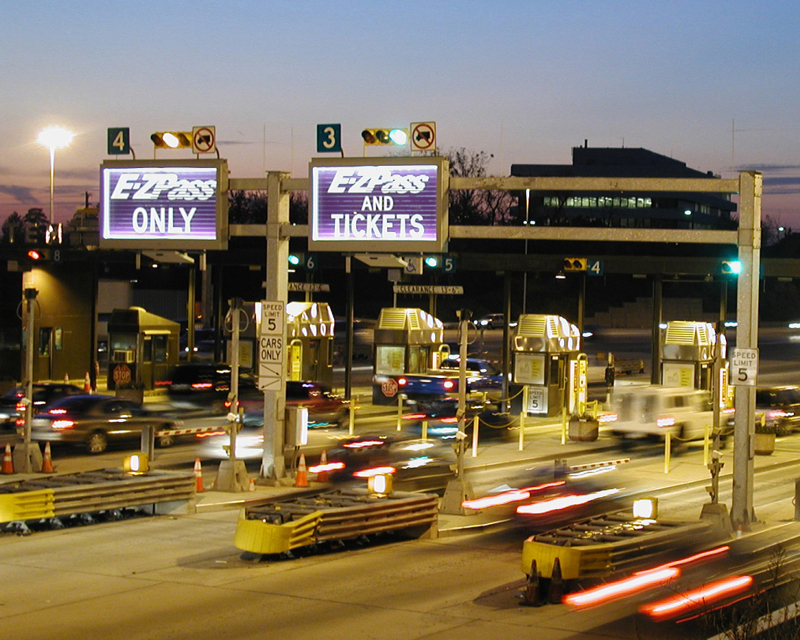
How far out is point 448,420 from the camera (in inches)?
1225

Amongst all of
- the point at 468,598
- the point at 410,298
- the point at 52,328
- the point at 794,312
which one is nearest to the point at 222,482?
the point at 468,598

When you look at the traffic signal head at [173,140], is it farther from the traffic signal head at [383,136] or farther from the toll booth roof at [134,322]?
the toll booth roof at [134,322]

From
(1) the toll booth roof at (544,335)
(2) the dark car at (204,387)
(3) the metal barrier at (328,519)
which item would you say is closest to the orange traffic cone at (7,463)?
(3) the metal barrier at (328,519)

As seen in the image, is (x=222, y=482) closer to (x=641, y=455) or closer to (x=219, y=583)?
(x=219, y=583)

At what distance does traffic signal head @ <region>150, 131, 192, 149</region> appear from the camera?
805 inches

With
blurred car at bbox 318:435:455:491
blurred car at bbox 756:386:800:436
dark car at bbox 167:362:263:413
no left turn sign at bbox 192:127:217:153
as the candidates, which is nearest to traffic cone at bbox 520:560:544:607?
blurred car at bbox 318:435:455:491

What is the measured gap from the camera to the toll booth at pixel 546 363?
36125 mm

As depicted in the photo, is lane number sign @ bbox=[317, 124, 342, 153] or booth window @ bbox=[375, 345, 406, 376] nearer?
lane number sign @ bbox=[317, 124, 342, 153]

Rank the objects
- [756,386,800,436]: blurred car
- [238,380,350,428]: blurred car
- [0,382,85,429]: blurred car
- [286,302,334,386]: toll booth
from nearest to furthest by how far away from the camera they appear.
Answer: [0,382,85,429]: blurred car < [238,380,350,428]: blurred car < [756,386,800,436]: blurred car < [286,302,334,386]: toll booth

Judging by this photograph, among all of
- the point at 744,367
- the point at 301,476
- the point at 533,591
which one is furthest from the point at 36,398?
the point at 533,591

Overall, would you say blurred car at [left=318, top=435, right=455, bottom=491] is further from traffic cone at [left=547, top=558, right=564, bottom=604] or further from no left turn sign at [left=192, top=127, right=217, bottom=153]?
traffic cone at [left=547, top=558, right=564, bottom=604]

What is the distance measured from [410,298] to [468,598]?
78656 mm

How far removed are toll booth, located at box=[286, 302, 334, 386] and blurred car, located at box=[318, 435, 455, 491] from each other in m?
13.8

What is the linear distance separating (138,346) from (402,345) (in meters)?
9.66
